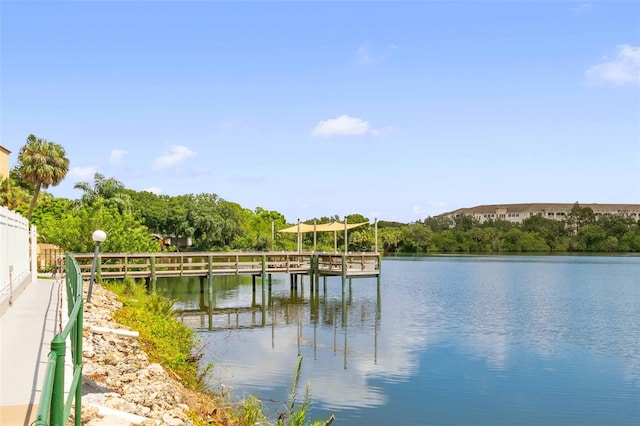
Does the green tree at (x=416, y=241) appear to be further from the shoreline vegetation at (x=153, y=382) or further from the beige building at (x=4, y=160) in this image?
the shoreline vegetation at (x=153, y=382)

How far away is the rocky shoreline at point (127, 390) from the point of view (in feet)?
25.8

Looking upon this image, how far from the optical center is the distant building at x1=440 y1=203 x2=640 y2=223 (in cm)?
17150

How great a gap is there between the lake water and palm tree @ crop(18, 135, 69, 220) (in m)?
14.7

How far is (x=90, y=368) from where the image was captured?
33.6 ft

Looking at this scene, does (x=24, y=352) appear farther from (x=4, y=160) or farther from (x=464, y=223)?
(x=464, y=223)

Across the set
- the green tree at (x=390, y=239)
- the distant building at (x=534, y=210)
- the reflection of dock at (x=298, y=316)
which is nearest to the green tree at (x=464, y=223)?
the green tree at (x=390, y=239)

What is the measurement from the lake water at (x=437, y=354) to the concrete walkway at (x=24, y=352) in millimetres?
4120

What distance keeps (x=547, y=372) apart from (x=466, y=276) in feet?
117

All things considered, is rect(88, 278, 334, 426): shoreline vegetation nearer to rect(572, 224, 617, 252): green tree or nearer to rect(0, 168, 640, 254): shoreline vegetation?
rect(0, 168, 640, 254): shoreline vegetation

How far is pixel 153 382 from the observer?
10.4m

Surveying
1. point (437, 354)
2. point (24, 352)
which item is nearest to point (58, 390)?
point (24, 352)

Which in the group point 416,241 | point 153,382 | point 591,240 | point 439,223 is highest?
point 439,223

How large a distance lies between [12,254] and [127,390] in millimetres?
10017

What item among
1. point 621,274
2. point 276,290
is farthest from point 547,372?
point 621,274
